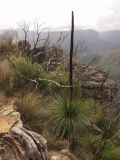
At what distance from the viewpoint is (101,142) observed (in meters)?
9.66

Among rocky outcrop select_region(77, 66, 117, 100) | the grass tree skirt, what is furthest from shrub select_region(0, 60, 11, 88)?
the grass tree skirt

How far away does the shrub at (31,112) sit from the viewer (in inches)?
Result: 351

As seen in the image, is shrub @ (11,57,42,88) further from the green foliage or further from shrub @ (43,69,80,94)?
the green foliage

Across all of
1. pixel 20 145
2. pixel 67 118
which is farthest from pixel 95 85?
pixel 20 145

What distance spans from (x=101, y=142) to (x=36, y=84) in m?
2.66

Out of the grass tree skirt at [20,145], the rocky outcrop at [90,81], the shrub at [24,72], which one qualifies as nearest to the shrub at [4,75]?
the shrub at [24,72]

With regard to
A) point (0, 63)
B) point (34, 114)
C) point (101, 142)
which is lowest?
point (101, 142)

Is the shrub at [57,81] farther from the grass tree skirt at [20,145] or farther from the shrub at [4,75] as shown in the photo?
the grass tree skirt at [20,145]

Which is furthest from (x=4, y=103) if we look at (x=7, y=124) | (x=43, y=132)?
(x=7, y=124)

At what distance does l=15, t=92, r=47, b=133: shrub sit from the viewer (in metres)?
8.91

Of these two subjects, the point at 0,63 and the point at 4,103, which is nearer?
the point at 4,103

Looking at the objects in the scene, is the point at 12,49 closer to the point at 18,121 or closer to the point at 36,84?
the point at 36,84

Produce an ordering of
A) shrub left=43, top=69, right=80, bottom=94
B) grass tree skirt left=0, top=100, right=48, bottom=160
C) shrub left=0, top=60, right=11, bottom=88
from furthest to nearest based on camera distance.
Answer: shrub left=0, top=60, right=11, bottom=88, shrub left=43, top=69, right=80, bottom=94, grass tree skirt left=0, top=100, right=48, bottom=160

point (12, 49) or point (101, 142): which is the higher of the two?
point (12, 49)
